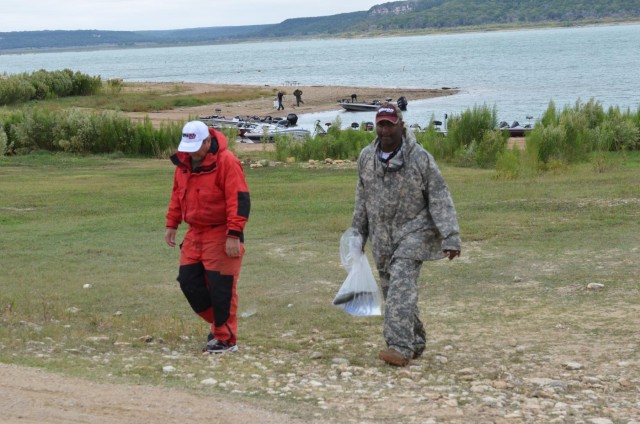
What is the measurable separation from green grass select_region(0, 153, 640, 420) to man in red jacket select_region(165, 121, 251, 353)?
404 millimetres

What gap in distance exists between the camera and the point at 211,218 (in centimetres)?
731

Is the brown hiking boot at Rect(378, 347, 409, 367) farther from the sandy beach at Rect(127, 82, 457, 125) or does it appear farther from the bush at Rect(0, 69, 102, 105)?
the bush at Rect(0, 69, 102, 105)

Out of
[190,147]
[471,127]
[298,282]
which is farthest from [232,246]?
[471,127]

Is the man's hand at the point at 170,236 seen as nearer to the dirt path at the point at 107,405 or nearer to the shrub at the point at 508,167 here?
the dirt path at the point at 107,405

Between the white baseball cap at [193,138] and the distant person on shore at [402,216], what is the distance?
1.11 meters

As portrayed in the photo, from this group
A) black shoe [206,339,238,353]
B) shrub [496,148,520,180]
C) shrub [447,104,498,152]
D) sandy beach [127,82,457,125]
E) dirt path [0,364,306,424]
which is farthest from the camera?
sandy beach [127,82,457,125]

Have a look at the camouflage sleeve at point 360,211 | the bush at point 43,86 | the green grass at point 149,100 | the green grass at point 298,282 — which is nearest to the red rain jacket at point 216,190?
the camouflage sleeve at point 360,211

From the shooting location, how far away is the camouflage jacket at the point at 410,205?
277 inches

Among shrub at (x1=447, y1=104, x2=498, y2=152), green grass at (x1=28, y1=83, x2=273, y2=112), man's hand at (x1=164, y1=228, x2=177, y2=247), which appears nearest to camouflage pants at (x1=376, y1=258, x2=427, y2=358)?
man's hand at (x1=164, y1=228, x2=177, y2=247)

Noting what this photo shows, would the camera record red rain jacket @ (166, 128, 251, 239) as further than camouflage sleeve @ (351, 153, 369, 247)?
No

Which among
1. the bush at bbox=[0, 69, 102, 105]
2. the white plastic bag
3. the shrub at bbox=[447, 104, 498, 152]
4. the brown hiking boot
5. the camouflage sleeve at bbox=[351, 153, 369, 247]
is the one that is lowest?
the bush at bbox=[0, 69, 102, 105]

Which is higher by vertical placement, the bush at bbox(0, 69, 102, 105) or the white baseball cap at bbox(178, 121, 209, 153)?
the white baseball cap at bbox(178, 121, 209, 153)

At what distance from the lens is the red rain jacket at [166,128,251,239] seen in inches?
283

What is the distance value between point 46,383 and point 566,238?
7920 millimetres
